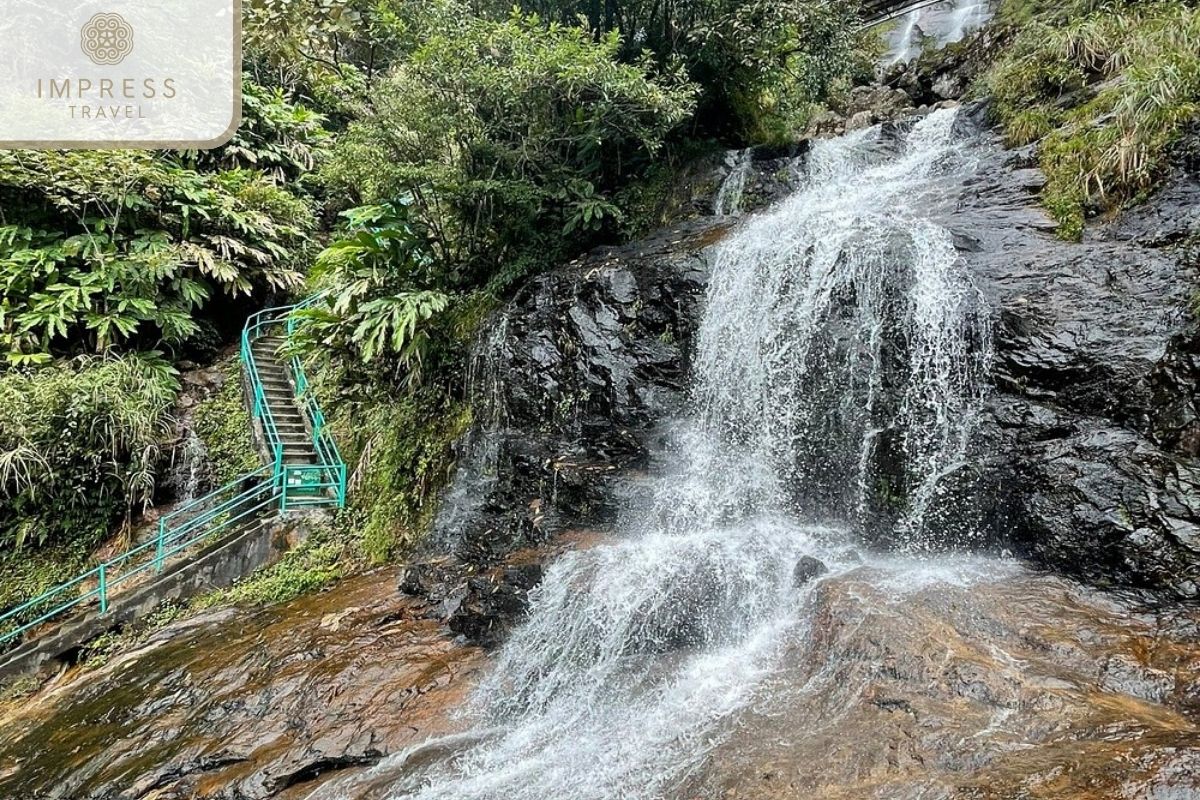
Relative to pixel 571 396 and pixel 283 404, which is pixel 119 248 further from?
pixel 571 396

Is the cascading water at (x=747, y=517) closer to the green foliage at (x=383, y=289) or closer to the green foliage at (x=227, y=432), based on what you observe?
the green foliage at (x=383, y=289)

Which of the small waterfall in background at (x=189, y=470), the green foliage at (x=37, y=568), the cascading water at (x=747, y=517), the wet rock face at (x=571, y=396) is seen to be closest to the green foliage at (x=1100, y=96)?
the cascading water at (x=747, y=517)

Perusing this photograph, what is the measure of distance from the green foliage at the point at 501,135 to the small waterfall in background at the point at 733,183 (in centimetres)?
162

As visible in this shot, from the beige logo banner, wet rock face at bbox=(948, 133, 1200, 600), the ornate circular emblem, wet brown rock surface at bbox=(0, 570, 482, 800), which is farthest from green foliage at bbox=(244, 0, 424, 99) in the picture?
wet rock face at bbox=(948, 133, 1200, 600)

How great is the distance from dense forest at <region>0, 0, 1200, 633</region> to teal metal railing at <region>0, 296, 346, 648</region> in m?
0.35

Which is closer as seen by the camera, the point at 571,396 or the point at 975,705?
the point at 975,705

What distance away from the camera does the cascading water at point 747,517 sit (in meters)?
4.35

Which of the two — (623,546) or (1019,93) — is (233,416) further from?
(1019,93)

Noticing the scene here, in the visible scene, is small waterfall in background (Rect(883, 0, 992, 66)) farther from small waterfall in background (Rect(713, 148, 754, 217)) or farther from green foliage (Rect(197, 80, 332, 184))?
green foliage (Rect(197, 80, 332, 184))

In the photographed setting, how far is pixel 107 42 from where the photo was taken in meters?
8.98

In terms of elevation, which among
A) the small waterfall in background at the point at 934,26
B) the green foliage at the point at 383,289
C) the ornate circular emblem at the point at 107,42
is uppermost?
the small waterfall in background at the point at 934,26

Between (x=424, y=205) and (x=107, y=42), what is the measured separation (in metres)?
4.88

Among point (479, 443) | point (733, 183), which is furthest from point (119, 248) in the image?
point (733, 183)

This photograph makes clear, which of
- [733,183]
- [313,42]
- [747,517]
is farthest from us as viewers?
[313,42]
